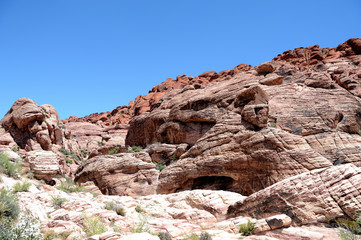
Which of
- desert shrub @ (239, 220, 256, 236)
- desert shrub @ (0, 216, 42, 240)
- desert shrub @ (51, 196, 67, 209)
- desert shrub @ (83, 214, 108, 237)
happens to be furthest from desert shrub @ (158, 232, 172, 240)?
desert shrub @ (51, 196, 67, 209)

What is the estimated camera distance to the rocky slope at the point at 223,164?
9.15 meters

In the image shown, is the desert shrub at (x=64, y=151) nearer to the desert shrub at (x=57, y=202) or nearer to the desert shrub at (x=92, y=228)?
the desert shrub at (x=57, y=202)

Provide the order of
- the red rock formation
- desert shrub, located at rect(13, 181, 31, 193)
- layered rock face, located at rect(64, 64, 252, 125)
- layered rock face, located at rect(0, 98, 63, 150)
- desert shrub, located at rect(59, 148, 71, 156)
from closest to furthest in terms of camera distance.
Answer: desert shrub, located at rect(13, 181, 31, 193)
the red rock formation
layered rock face, located at rect(0, 98, 63, 150)
desert shrub, located at rect(59, 148, 71, 156)
layered rock face, located at rect(64, 64, 252, 125)

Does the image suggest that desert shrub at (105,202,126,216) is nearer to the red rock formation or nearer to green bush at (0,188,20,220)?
green bush at (0,188,20,220)

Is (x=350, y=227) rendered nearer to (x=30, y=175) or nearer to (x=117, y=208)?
(x=117, y=208)

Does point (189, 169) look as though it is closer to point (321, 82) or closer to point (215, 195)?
point (215, 195)

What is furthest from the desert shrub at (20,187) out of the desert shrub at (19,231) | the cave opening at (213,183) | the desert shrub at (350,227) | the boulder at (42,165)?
the desert shrub at (350,227)

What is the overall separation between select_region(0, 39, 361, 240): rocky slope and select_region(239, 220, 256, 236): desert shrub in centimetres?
21

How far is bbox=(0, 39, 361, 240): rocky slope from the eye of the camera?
9148mm

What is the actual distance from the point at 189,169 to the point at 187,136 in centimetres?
605

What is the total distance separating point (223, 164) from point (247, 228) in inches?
328

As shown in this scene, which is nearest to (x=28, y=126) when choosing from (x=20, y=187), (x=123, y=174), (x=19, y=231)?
Result: (x=123, y=174)

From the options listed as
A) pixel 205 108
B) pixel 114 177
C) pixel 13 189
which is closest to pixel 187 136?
pixel 205 108

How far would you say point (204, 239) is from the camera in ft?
25.5
